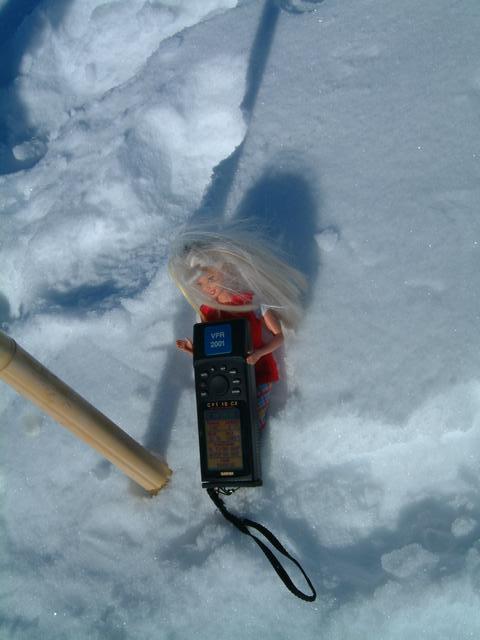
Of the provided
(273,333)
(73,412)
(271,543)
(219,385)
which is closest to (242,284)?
(273,333)

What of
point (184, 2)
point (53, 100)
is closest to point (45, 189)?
point (53, 100)

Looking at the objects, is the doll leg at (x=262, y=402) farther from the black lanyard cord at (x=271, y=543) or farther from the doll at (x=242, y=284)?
the black lanyard cord at (x=271, y=543)

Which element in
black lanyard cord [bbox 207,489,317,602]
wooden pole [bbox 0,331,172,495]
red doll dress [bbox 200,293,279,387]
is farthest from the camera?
red doll dress [bbox 200,293,279,387]

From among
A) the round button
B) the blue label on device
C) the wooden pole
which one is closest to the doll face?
the blue label on device

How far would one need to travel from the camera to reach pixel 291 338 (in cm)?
160

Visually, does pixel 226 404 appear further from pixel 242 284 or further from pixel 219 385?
pixel 242 284

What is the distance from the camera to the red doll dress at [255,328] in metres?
1.51

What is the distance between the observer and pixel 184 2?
2.21 meters

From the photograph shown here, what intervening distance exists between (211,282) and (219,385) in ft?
0.84

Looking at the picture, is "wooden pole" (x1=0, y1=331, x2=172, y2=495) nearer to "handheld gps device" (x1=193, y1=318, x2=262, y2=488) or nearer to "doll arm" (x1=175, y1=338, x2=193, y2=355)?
"handheld gps device" (x1=193, y1=318, x2=262, y2=488)

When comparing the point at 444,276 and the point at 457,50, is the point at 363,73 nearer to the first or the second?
the point at 457,50

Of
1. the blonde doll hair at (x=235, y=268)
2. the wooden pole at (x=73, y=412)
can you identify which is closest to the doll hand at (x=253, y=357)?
the blonde doll hair at (x=235, y=268)

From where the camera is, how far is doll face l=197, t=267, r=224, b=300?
1.48m

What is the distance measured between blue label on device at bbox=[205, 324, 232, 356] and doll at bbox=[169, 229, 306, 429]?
0.07 meters
